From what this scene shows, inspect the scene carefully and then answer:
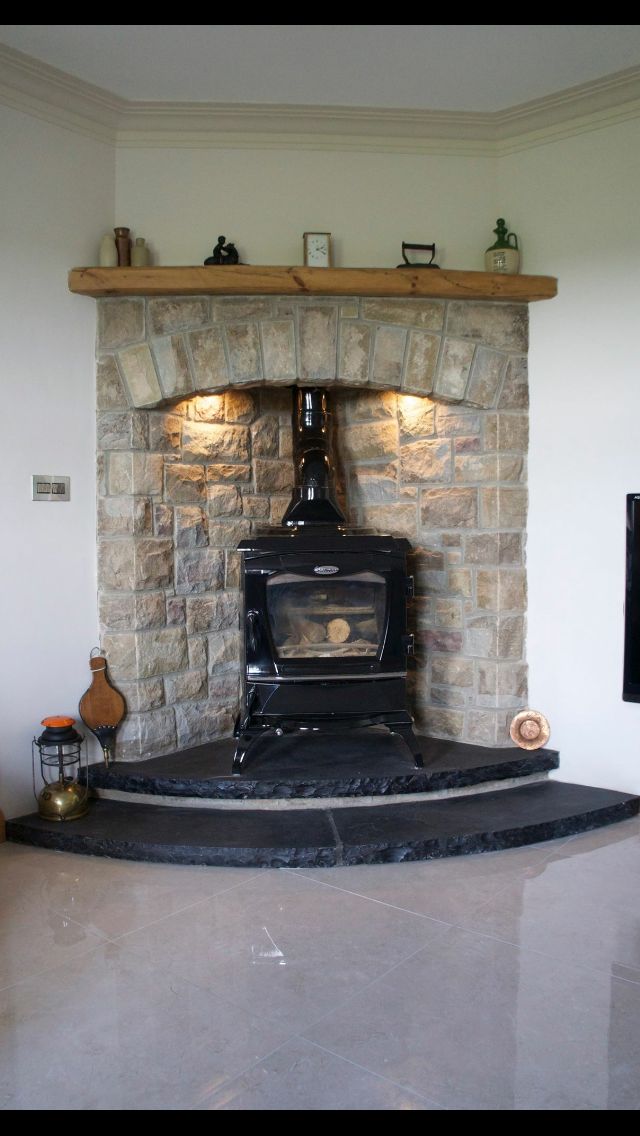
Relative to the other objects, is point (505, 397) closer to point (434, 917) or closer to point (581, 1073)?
point (434, 917)

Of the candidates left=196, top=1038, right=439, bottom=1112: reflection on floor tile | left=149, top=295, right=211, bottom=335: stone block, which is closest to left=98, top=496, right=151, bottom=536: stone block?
left=149, top=295, right=211, bottom=335: stone block

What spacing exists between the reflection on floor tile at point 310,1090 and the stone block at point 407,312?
2586mm

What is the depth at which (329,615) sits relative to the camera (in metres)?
3.43

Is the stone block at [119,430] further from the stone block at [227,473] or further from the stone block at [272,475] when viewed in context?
the stone block at [272,475]

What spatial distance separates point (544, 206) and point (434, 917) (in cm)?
274

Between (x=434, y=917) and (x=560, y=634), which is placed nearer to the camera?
(x=434, y=917)

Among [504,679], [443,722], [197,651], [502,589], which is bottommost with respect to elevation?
[443,722]

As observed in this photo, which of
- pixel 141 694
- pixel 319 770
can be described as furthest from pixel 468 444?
pixel 141 694

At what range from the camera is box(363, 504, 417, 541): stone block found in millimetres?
3740

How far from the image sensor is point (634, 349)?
10.6 ft

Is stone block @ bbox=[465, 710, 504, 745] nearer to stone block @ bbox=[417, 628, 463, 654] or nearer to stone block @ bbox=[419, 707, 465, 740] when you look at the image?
stone block @ bbox=[419, 707, 465, 740]

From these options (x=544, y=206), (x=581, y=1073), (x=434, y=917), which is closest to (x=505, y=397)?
(x=544, y=206)

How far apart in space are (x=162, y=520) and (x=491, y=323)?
157 cm

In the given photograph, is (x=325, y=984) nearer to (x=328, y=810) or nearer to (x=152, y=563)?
(x=328, y=810)
